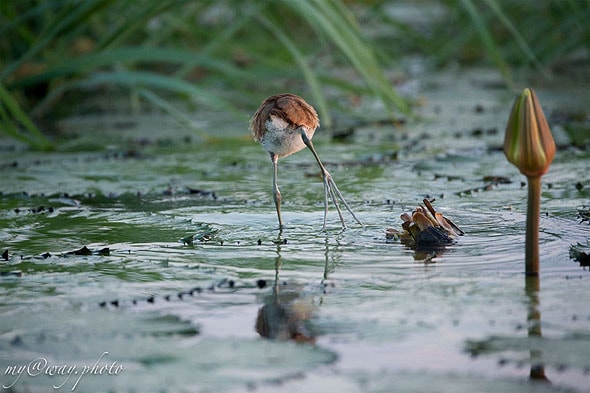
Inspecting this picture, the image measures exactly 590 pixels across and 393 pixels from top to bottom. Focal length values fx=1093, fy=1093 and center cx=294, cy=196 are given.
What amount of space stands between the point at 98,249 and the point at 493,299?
4.29 ft

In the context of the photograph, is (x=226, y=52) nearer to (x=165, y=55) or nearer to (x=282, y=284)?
(x=165, y=55)

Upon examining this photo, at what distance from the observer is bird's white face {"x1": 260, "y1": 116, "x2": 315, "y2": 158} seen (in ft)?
11.3

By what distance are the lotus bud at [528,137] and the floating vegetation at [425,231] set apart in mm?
714

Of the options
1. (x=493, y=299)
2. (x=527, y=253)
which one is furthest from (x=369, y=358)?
(x=527, y=253)

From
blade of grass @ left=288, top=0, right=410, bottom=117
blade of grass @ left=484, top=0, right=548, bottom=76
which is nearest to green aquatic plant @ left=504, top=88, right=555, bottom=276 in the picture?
blade of grass @ left=288, top=0, right=410, bottom=117

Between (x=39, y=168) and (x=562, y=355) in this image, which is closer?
(x=562, y=355)

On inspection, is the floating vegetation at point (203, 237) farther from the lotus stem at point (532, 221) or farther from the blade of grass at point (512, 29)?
the blade of grass at point (512, 29)

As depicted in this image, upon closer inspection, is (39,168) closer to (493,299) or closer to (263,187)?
(263,187)

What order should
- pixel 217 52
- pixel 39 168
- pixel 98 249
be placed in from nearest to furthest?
pixel 98 249 → pixel 39 168 → pixel 217 52

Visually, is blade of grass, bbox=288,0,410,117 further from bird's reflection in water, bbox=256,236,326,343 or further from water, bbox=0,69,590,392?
bird's reflection in water, bbox=256,236,326,343

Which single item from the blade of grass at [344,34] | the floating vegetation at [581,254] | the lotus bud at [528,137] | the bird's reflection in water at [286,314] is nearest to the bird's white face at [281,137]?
the bird's reflection in water at [286,314]

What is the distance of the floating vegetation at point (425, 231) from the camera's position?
3.30m

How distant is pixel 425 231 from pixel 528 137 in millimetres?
803

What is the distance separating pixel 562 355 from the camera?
225 centimetres
